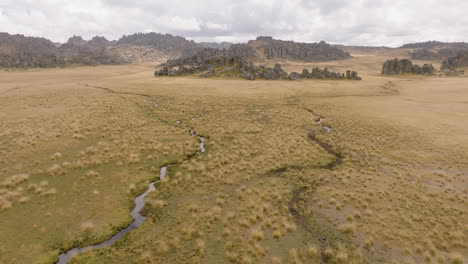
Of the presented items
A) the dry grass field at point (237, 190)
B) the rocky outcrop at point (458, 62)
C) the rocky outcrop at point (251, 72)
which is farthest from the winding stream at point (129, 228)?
the rocky outcrop at point (458, 62)

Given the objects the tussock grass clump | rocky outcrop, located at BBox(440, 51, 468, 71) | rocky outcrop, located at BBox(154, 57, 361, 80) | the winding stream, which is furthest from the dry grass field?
rocky outcrop, located at BBox(440, 51, 468, 71)

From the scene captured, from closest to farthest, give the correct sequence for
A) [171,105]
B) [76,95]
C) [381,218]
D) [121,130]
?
[381,218]
[121,130]
[171,105]
[76,95]

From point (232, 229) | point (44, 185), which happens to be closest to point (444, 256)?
point (232, 229)

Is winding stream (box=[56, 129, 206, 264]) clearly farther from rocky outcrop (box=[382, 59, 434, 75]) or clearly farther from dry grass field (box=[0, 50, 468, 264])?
rocky outcrop (box=[382, 59, 434, 75])

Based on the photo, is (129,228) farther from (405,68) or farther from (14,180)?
(405,68)

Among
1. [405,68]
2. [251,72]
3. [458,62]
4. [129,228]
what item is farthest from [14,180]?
[458,62]

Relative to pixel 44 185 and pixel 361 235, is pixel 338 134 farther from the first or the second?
pixel 44 185
